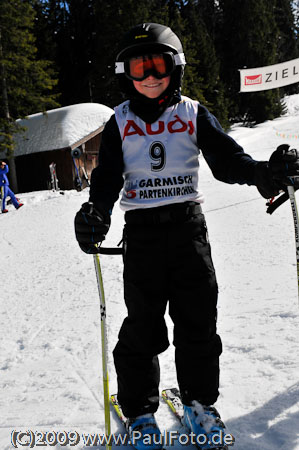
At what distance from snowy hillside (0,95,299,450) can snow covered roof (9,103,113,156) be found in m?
16.0

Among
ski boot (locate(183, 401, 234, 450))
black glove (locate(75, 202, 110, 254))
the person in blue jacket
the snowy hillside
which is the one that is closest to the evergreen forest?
the person in blue jacket

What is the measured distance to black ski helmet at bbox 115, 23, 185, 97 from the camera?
2.10 metres

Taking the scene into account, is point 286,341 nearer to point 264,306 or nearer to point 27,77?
point 264,306

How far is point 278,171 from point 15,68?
23.3 m

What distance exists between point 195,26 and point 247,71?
31.1 m

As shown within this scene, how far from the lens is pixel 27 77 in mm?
22656

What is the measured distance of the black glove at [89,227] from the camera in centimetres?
196

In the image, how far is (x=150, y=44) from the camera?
6.89 ft

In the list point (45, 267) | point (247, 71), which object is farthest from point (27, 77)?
point (45, 267)

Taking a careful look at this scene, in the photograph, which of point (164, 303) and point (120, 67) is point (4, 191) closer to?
→ point (120, 67)

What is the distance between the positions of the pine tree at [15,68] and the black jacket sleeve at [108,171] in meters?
19.7

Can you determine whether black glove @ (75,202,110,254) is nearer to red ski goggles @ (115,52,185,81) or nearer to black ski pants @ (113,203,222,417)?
black ski pants @ (113,203,222,417)

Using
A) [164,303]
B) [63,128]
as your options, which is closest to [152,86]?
[164,303]

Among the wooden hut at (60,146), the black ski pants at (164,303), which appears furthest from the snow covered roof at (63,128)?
the black ski pants at (164,303)
